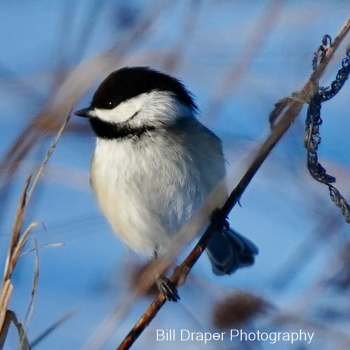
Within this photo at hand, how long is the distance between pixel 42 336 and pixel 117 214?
1126mm

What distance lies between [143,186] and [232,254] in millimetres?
502

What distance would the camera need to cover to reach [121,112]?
1.97 metres

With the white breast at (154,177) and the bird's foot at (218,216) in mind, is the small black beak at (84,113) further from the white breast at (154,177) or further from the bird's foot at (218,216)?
the bird's foot at (218,216)

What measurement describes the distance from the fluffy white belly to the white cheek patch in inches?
3.1

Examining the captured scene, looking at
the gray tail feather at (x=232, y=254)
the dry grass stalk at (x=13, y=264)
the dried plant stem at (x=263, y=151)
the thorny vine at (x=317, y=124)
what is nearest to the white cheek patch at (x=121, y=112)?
the gray tail feather at (x=232, y=254)

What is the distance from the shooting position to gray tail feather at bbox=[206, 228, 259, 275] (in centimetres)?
215

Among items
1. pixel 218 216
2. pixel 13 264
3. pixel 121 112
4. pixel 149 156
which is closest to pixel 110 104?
pixel 121 112

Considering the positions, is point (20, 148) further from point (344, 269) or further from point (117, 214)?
point (117, 214)

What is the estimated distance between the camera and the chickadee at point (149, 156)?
186cm

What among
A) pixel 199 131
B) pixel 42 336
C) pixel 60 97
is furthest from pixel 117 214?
pixel 42 336

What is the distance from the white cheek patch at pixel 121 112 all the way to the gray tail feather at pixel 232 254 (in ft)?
1.83

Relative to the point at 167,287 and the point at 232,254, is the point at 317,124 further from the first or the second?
the point at 232,254

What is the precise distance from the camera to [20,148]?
102 cm

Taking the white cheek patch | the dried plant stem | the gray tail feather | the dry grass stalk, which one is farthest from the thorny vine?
the gray tail feather
